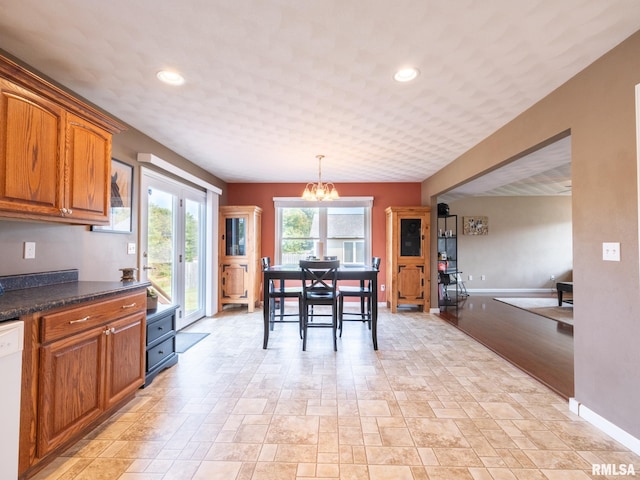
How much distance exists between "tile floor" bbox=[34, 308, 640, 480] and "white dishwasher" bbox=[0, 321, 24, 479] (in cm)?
33

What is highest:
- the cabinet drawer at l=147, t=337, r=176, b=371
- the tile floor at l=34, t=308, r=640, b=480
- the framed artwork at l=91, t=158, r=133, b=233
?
the framed artwork at l=91, t=158, r=133, b=233

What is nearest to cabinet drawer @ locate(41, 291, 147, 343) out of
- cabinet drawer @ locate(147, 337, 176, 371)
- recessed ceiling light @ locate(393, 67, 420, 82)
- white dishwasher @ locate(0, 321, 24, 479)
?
white dishwasher @ locate(0, 321, 24, 479)

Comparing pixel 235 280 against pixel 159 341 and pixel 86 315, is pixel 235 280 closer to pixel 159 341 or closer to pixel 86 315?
pixel 159 341

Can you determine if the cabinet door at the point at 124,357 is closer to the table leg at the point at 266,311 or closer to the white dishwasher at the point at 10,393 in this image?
the white dishwasher at the point at 10,393

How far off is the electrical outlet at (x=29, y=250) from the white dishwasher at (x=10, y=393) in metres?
0.96

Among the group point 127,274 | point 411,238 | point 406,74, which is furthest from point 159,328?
point 411,238

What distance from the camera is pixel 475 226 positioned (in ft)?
26.0

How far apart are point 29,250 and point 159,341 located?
1.19 m

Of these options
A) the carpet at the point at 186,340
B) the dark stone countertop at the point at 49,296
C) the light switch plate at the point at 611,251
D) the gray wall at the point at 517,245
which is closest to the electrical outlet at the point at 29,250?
the dark stone countertop at the point at 49,296

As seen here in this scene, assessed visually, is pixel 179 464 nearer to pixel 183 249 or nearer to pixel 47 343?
pixel 47 343

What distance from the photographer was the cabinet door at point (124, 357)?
1971 millimetres

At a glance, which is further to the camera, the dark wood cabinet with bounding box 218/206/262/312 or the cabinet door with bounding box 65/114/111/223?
the dark wood cabinet with bounding box 218/206/262/312

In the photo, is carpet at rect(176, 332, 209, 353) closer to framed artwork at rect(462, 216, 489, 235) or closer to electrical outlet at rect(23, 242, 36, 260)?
electrical outlet at rect(23, 242, 36, 260)

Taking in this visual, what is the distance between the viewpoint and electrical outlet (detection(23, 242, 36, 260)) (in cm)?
206
